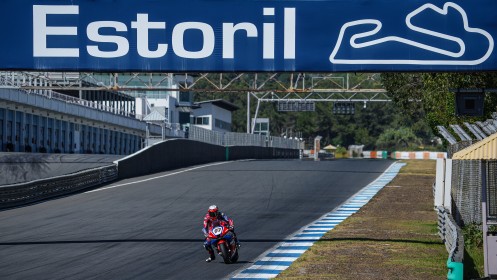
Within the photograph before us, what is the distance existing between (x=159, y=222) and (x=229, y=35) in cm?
1053

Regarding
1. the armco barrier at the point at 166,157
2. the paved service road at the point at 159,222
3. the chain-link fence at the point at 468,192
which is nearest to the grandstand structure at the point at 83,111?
the armco barrier at the point at 166,157

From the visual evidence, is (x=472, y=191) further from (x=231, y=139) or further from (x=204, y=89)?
(x=231, y=139)

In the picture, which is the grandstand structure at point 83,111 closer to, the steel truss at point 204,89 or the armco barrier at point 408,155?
the steel truss at point 204,89

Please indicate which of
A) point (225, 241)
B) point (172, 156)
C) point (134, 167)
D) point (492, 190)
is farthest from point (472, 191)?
point (172, 156)

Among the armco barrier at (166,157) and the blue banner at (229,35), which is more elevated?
the blue banner at (229,35)

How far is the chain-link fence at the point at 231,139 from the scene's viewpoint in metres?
69.4

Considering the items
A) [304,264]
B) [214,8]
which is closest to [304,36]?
[214,8]

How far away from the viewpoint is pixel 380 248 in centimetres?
2139

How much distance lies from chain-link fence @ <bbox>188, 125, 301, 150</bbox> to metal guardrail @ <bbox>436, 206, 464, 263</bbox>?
45.4 metres

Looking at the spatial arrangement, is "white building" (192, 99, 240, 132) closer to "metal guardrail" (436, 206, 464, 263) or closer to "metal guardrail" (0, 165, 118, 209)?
"metal guardrail" (0, 165, 118, 209)

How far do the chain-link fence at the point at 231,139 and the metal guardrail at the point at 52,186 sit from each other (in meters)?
25.4

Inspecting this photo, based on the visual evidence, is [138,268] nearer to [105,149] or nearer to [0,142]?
[0,142]

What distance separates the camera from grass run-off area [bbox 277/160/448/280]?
17453 millimetres

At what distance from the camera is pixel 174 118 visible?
108000 millimetres
